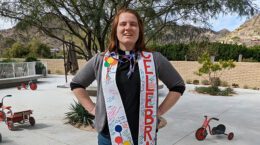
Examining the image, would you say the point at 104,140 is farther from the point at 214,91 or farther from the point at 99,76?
the point at 214,91

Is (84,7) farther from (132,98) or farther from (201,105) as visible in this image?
(201,105)

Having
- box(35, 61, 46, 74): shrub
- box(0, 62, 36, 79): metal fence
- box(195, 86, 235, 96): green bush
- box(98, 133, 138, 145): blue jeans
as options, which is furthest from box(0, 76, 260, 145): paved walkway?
box(35, 61, 46, 74): shrub

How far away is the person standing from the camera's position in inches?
77.0

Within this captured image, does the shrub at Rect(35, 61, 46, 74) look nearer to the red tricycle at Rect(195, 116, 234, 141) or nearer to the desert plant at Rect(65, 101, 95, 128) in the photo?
the desert plant at Rect(65, 101, 95, 128)

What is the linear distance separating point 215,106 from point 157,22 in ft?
14.2

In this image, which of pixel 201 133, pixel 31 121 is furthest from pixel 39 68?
pixel 201 133

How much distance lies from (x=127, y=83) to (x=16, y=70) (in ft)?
48.4

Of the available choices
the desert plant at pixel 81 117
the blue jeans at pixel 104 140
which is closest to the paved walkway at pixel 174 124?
the desert plant at pixel 81 117

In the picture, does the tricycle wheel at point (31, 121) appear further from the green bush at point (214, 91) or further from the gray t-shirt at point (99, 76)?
the green bush at point (214, 91)

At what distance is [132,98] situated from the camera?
77.1 inches

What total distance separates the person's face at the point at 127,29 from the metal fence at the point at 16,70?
46.1 feet

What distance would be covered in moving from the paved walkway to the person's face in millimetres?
3373

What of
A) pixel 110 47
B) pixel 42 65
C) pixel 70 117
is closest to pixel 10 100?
pixel 70 117

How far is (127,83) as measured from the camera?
1.96m
